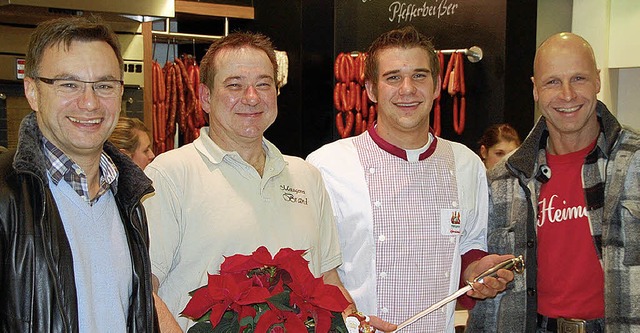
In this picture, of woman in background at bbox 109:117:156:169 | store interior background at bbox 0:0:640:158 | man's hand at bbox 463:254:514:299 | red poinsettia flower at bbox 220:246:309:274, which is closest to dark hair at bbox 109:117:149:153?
woman in background at bbox 109:117:156:169

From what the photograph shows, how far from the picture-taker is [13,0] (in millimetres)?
4625

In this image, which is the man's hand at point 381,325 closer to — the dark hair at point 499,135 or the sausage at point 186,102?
the dark hair at point 499,135

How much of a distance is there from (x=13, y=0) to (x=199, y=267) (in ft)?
9.17

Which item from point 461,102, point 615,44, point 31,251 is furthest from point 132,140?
point 615,44

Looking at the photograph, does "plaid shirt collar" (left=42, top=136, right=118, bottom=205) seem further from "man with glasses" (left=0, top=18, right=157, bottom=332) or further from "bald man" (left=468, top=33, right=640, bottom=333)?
"bald man" (left=468, top=33, right=640, bottom=333)

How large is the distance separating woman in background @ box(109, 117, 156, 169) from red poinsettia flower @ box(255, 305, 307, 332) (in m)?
2.65

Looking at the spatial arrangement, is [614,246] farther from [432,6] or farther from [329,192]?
[432,6]

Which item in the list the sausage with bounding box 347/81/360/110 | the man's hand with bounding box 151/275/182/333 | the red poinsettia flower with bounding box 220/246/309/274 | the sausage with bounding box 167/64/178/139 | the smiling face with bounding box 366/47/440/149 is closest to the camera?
the red poinsettia flower with bounding box 220/246/309/274

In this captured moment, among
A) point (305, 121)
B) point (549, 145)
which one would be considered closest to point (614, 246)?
point (549, 145)

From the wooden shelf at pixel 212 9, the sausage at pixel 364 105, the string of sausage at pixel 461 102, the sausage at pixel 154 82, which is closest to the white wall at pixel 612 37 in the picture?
the string of sausage at pixel 461 102

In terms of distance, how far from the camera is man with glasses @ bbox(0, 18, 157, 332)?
1847 millimetres

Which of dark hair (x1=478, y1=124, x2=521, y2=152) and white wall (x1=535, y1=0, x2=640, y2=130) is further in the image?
white wall (x1=535, y1=0, x2=640, y2=130)

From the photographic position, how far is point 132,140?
4336mm

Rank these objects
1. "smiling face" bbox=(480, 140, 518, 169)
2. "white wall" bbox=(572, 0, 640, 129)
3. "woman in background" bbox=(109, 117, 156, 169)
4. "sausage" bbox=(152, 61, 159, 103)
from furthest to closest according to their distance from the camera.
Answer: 1. "white wall" bbox=(572, 0, 640, 129)
2. "sausage" bbox=(152, 61, 159, 103)
3. "smiling face" bbox=(480, 140, 518, 169)
4. "woman in background" bbox=(109, 117, 156, 169)
